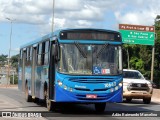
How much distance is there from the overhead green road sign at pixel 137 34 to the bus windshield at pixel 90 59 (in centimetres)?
2608

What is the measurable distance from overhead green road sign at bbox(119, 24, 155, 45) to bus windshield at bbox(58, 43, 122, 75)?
1027 inches

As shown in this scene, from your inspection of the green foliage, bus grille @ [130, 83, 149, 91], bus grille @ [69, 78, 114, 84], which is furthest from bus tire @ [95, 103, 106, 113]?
the green foliage

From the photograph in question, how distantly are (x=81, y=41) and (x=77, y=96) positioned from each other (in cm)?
201

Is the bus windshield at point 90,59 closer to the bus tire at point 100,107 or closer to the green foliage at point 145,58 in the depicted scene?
the bus tire at point 100,107

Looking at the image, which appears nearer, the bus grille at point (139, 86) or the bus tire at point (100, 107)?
the bus tire at point (100, 107)

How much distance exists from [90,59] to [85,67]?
0.35 meters

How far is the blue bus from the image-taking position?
51.3ft

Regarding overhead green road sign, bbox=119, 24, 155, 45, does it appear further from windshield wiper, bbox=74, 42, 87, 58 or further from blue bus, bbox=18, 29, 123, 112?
windshield wiper, bbox=74, 42, 87, 58

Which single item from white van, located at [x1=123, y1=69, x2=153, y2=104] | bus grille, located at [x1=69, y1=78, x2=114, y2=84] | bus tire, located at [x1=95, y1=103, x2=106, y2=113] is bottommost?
bus tire, located at [x1=95, y1=103, x2=106, y2=113]

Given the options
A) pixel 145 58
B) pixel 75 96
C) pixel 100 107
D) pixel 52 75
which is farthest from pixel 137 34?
pixel 145 58

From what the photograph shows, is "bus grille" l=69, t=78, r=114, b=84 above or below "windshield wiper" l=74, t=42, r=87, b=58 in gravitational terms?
below

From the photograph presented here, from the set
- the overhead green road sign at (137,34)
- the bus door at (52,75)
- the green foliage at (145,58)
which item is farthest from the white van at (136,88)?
the green foliage at (145,58)

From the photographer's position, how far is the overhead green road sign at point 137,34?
41906 millimetres

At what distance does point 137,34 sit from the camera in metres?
42.4
